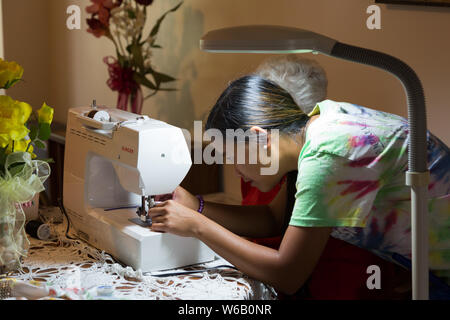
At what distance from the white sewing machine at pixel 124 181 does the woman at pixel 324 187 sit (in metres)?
0.06

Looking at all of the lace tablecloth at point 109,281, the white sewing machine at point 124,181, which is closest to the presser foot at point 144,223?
the white sewing machine at point 124,181

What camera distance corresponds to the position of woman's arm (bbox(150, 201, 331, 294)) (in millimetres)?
1352

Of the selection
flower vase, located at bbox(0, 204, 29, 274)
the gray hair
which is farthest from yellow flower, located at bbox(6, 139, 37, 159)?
the gray hair

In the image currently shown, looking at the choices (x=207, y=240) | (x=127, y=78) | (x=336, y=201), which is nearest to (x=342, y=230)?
(x=336, y=201)

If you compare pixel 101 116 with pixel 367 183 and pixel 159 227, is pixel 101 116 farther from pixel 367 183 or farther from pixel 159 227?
pixel 367 183

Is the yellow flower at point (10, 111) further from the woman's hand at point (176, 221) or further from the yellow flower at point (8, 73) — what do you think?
the woman's hand at point (176, 221)

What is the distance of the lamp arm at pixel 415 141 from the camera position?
968 millimetres

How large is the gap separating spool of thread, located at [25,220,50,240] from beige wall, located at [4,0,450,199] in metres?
0.56

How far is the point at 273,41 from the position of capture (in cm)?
97

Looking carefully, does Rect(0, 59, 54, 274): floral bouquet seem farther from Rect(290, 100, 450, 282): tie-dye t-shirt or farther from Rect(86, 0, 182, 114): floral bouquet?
Rect(86, 0, 182, 114): floral bouquet

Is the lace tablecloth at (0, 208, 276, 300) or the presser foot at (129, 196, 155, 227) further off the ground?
the presser foot at (129, 196, 155, 227)

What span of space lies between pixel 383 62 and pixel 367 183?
0.43 meters

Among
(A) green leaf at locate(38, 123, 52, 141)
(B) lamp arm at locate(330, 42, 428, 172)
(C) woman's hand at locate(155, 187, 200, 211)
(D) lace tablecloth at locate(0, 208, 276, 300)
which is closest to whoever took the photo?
(B) lamp arm at locate(330, 42, 428, 172)

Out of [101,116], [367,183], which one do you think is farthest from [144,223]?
[367,183]
